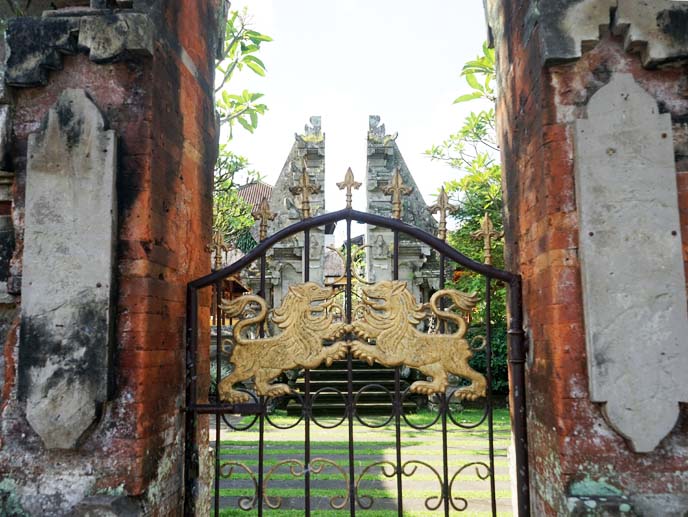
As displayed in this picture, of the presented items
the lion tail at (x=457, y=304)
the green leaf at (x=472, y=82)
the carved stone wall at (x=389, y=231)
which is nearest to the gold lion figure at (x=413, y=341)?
the lion tail at (x=457, y=304)

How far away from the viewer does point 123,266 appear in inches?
107

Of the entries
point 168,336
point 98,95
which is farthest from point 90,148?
point 168,336

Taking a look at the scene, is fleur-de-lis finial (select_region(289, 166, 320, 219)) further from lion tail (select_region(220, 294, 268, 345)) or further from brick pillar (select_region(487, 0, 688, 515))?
brick pillar (select_region(487, 0, 688, 515))

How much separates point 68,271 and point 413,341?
187cm

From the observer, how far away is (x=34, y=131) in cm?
283

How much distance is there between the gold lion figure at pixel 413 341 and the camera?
3109mm

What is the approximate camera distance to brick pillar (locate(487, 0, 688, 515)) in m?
2.43

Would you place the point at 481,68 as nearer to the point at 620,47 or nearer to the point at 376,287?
the point at 620,47

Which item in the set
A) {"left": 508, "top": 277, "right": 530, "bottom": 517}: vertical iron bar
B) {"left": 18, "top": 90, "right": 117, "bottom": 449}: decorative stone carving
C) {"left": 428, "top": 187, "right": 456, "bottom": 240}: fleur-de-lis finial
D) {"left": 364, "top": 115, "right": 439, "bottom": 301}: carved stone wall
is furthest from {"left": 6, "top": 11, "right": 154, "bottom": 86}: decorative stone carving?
{"left": 364, "top": 115, "right": 439, "bottom": 301}: carved stone wall

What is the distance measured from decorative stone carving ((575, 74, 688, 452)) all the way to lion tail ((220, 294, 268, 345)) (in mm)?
1769

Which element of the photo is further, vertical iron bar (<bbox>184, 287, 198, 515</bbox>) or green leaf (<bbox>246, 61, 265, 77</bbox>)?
green leaf (<bbox>246, 61, 265, 77</bbox>)

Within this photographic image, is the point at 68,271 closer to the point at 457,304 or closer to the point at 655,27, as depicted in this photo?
the point at 457,304

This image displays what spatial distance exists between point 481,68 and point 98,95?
13.6ft

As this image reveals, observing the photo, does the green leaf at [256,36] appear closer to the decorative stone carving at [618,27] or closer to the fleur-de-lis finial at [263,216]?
the fleur-de-lis finial at [263,216]
